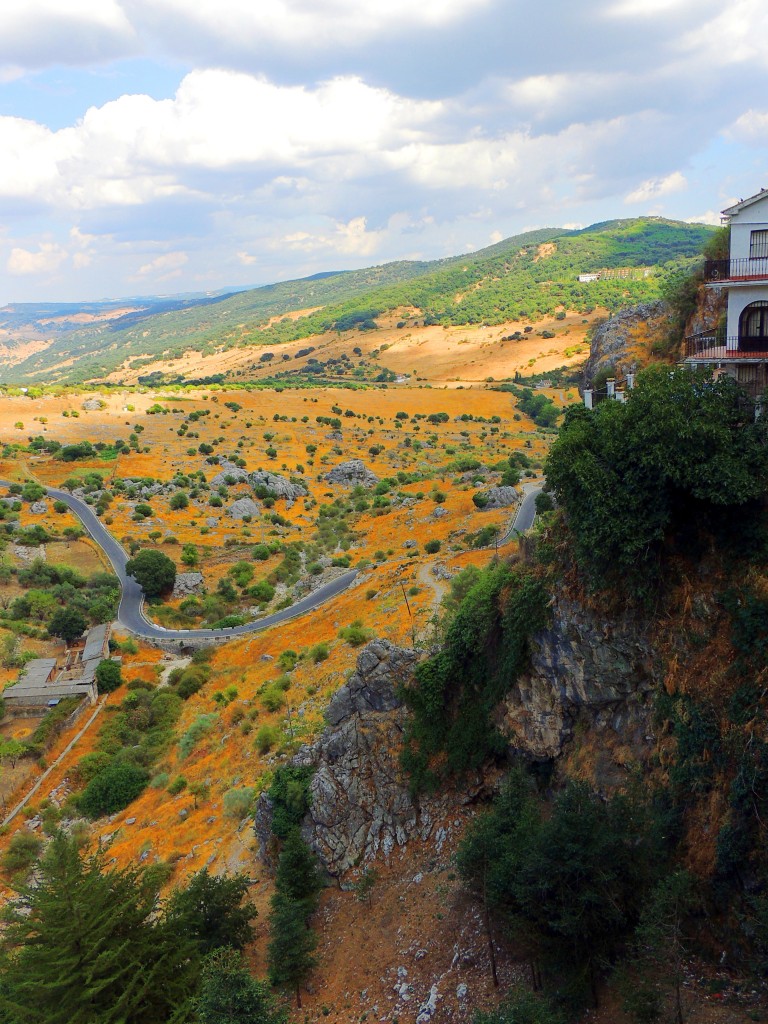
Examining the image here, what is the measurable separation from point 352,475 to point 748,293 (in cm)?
5607

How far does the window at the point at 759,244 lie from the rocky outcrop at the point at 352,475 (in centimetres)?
5428

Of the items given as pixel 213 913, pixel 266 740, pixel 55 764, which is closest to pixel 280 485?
pixel 55 764

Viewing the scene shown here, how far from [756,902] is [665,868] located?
215 cm

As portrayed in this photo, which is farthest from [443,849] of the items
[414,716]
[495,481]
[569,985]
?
[495,481]

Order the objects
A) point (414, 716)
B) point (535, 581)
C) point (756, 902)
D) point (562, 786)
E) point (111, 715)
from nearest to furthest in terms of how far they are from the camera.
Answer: point (756, 902) → point (562, 786) → point (535, 581) → point (414, 716) → point (111, 715)

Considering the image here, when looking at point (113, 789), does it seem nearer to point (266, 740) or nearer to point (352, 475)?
point (266, 740)

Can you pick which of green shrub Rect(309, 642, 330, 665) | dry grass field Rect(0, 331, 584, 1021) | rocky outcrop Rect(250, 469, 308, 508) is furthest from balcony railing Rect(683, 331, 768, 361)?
A: rocky outcrop Rect(250, 469, 308, 508)

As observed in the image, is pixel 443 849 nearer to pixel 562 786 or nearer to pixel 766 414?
pixel 562 786

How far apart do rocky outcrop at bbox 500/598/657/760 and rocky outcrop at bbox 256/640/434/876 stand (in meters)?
3.76

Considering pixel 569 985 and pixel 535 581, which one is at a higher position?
pixel 535 581

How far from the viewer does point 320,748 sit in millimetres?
21062

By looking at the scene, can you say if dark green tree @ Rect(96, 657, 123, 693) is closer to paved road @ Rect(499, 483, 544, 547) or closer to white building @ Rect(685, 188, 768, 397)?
paved road @ Rect(499, 483, 544, 547)

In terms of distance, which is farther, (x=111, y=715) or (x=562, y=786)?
(x=111, y=715)

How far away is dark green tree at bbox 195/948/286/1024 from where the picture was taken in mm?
12570
